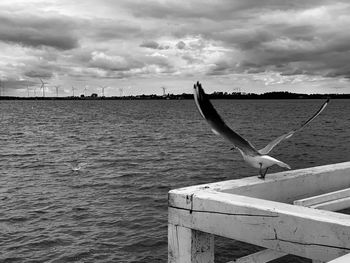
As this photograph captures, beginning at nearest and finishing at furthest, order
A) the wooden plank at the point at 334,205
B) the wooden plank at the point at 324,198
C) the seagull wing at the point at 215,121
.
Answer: the seagull wing at the point at 215,121, the wooden plank at the point at 324,198, the wooden plank at the point at 334,205

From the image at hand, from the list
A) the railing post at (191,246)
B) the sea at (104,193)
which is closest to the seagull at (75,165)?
the sea at (104,193)

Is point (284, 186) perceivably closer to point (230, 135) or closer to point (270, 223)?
point (230, 135)

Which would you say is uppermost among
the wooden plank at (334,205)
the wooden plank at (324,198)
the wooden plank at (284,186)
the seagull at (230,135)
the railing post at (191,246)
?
the seagull at (230,135)

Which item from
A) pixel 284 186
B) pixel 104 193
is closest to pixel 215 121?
pixel 284 186

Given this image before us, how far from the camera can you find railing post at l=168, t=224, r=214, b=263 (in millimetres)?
2742

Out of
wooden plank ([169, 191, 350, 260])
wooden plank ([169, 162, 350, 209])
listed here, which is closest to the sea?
wooden plank ([169, 162, 350, 209])

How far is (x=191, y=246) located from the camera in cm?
274

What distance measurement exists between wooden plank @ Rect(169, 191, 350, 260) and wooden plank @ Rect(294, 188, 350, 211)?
65cm

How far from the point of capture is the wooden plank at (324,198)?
311cm

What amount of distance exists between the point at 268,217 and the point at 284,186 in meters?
0.87

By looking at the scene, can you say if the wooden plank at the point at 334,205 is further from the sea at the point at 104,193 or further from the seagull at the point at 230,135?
the sea at the point at 104,193

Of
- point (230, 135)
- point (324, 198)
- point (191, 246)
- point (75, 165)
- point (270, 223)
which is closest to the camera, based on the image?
point (270, 223)

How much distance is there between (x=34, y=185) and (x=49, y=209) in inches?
220

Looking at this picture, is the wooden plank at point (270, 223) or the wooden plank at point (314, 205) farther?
the wooden plank at point (314, 205)
